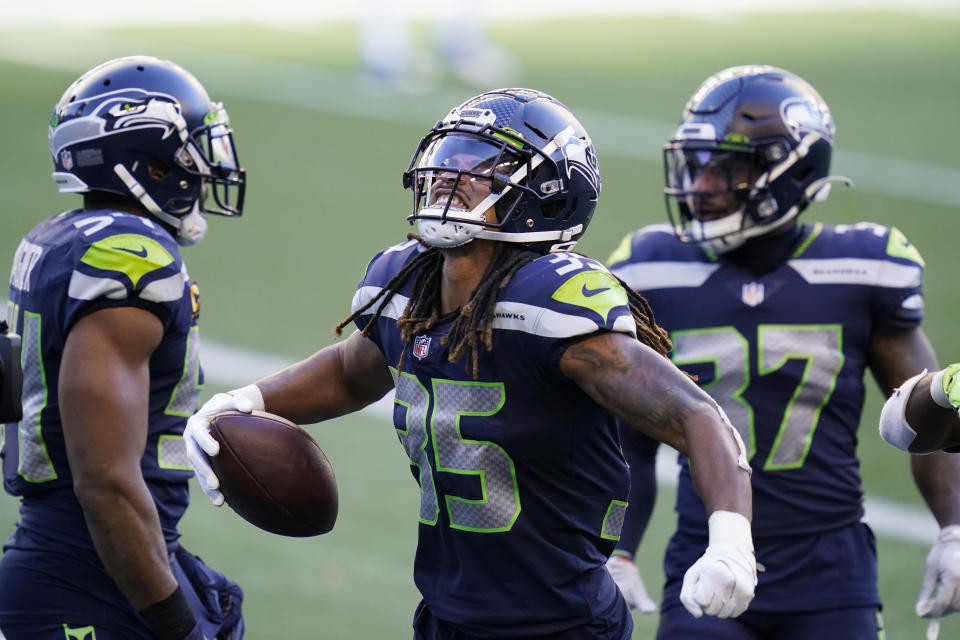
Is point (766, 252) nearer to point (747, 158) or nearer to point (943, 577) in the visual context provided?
point (747, 158)

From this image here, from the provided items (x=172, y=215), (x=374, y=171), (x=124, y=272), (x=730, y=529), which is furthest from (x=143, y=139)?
(x=374, y=171)

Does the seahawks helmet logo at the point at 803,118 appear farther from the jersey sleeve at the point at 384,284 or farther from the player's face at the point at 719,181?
the jersey sleeve at the point at 384,284

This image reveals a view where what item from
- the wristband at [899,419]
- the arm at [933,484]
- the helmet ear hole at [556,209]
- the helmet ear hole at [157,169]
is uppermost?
the helmet ear hole at [556,209]

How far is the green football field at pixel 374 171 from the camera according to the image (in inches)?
249

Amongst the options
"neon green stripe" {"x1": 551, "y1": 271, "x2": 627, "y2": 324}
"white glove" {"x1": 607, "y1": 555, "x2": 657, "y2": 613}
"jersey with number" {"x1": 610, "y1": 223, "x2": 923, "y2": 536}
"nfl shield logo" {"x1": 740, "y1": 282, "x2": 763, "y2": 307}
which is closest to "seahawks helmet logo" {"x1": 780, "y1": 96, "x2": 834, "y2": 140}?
"jersey with number" {"x1": 610, "y1": 223, "x2": 923, "y2": 536}

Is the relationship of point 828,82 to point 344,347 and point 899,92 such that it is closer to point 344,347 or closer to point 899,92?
point 899,92

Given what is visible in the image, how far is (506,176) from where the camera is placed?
10.6 feet

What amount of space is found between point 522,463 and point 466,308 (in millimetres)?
376

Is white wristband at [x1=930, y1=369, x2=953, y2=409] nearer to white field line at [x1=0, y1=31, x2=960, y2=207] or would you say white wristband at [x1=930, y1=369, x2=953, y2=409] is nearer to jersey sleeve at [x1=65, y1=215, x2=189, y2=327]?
jersey sleeve at [x1=65, y1=215, x2=189, y2=327]

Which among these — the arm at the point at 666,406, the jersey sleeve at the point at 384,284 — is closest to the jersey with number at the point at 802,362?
the jersey sleeve at the point at 384,284

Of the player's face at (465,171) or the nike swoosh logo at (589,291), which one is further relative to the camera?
the player's face at (465,171)

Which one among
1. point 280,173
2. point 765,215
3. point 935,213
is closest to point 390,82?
point 280,173

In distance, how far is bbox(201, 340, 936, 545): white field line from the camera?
6.56 metres

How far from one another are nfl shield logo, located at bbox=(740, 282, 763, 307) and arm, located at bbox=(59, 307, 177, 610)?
1817mm
